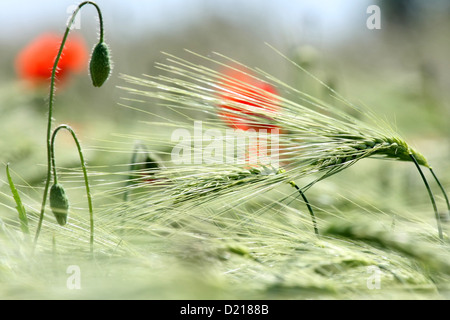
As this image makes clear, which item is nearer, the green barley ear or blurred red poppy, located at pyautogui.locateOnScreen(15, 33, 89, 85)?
the green barley ear

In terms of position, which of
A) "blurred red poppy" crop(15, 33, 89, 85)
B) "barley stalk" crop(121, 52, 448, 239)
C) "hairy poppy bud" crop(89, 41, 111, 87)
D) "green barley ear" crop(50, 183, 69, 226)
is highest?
"blurred red poppy" crop(15, 33, 89, 85)

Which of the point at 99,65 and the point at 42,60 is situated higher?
the point at 42,60

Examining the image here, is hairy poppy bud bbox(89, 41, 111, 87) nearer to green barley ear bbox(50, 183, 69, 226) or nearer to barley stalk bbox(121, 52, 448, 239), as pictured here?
Answer: barley stalk bbox(121, 52, 448, 239)

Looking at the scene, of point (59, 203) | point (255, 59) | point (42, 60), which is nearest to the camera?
point (59, 203)

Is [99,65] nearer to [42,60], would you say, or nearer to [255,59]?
[42,60]

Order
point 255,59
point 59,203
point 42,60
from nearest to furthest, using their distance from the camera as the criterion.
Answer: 1. point 59,203
2. point 42,60
3. point 255,59

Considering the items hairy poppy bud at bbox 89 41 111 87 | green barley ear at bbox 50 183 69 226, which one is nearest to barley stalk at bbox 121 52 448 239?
hairy poppy bud at bbox 89 41 111 87

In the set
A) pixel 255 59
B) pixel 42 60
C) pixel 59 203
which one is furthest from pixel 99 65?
pixel 255 59

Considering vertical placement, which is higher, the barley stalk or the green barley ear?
the barley stalk
